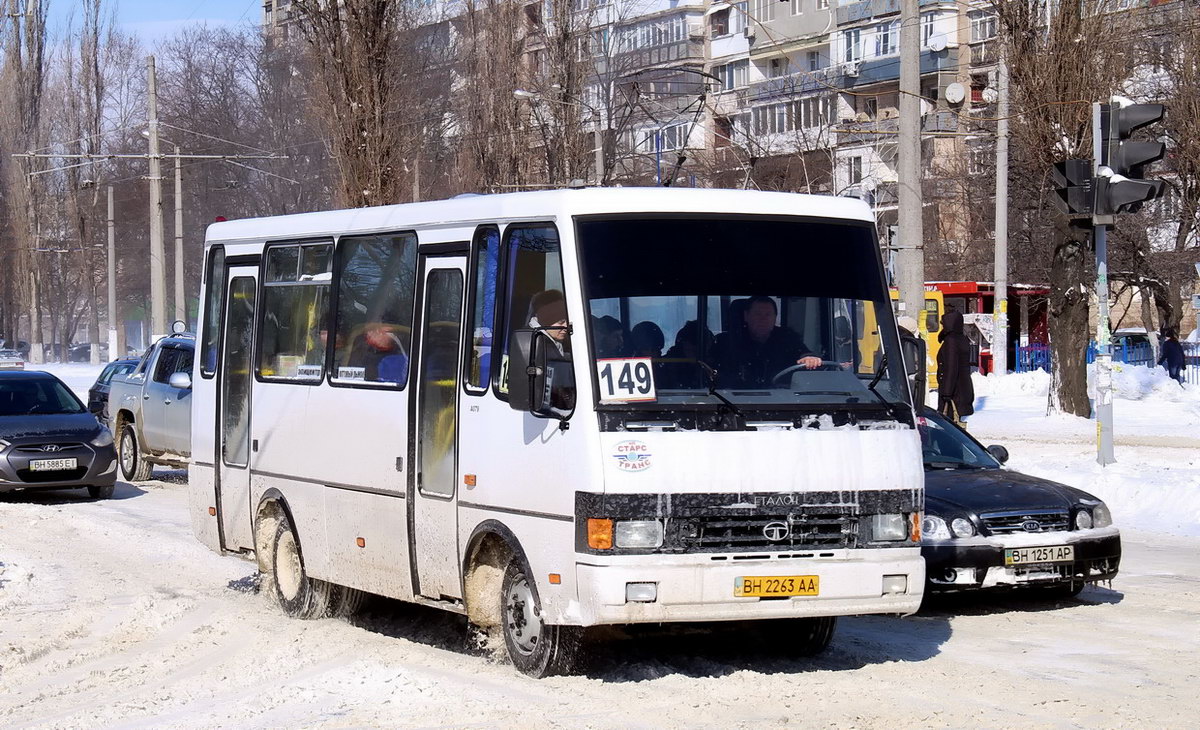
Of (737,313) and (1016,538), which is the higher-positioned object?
(737,313)

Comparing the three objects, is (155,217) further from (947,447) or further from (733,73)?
(733,73)

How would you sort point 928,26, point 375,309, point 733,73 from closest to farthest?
point 375,309, point 928,26, point 733,73

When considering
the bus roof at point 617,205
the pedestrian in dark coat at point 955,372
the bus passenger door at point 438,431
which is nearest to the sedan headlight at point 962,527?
the bus roof at point 617,205

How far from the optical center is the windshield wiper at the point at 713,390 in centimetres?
864

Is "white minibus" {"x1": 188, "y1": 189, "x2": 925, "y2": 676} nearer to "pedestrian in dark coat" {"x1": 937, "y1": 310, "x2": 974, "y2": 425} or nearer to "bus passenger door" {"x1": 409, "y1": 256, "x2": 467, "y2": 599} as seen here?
"bus passenger door" {"x1": 409, "y1": 256, "x2": 467, "y2": 599}

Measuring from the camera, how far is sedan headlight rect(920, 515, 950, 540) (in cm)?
1134

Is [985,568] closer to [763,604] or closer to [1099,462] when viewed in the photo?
[763,604]

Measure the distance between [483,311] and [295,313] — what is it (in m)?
2.74

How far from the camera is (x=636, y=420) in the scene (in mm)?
8477

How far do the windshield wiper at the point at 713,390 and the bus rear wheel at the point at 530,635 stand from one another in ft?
4.41

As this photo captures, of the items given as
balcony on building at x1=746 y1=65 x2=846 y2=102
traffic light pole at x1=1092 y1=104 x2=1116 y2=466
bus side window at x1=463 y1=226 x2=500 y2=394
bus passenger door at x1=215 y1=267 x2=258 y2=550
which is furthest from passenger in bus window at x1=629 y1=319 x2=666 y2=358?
balcony on building at x1=746 y1=65 x2=846 y2=102

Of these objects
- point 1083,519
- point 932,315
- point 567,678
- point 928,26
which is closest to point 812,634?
point 567,678

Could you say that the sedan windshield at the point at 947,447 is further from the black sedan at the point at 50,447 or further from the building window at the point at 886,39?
the building window at the point at 886,39

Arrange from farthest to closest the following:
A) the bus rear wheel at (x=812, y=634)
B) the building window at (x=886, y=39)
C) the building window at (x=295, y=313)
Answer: the building window at (x=886, y=39) → the building window at (x=295, y=313) → the bus rear wheel at (x=812, y=634)
